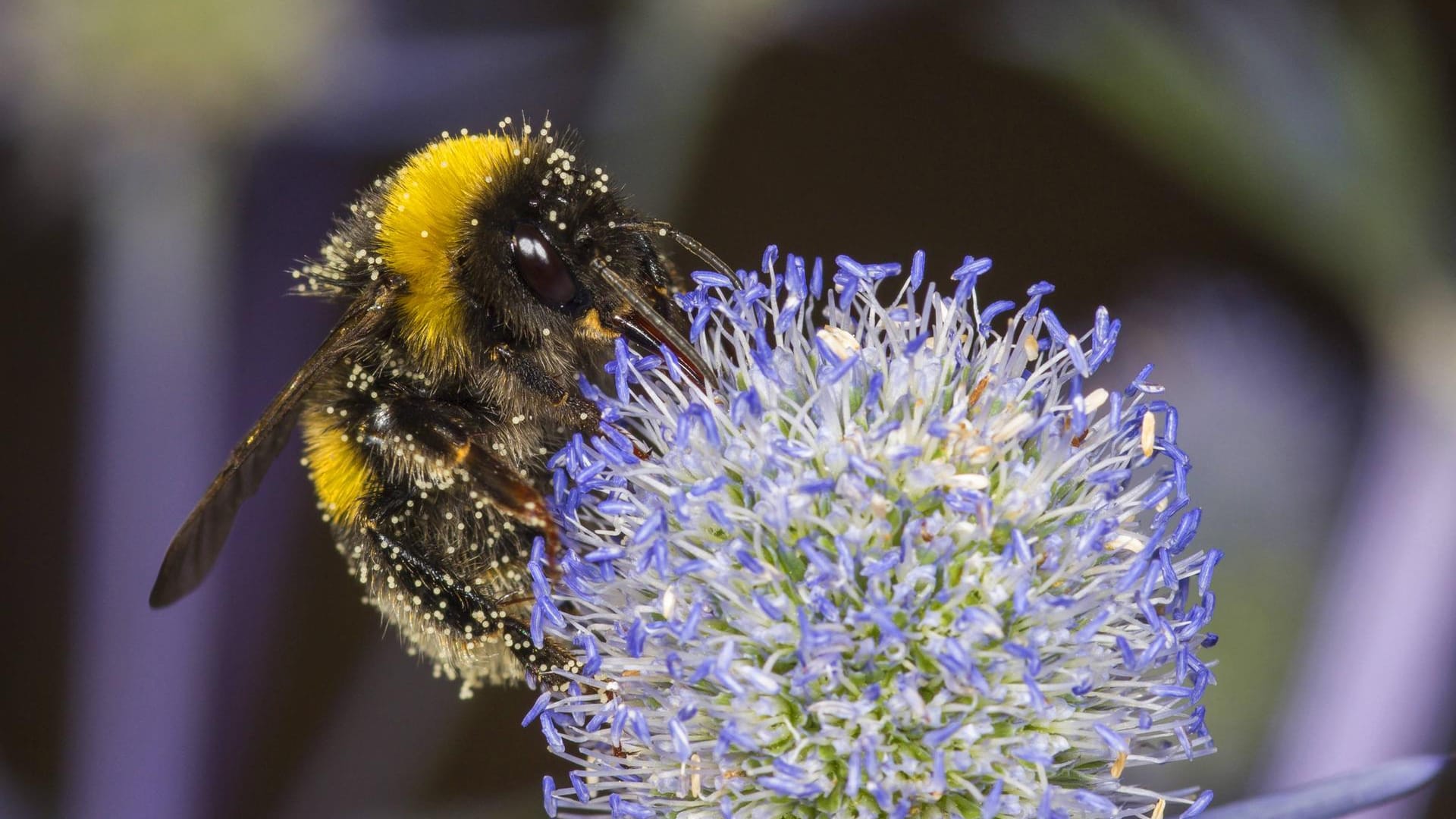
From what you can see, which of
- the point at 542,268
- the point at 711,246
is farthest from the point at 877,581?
the point at 711,246

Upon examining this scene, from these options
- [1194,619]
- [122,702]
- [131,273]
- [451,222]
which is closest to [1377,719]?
[1194,619]

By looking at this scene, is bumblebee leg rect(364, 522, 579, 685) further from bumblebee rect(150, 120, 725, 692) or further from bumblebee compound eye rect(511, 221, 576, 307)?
bumblebee compound eye rect(511, 221, 576, 307)

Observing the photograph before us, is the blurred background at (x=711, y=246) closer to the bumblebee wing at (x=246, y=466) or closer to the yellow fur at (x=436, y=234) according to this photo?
the bumblebee wing at (x=246, y=466)

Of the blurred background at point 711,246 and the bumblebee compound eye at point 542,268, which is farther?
the blurred background at point 711,246

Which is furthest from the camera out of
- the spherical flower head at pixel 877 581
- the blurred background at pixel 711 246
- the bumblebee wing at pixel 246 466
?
the blurred background at pixel 711 246

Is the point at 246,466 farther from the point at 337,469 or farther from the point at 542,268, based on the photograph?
the point at 542,268

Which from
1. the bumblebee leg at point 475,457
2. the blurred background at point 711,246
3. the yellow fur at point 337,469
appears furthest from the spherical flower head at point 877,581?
the blurred background at point 711,246
